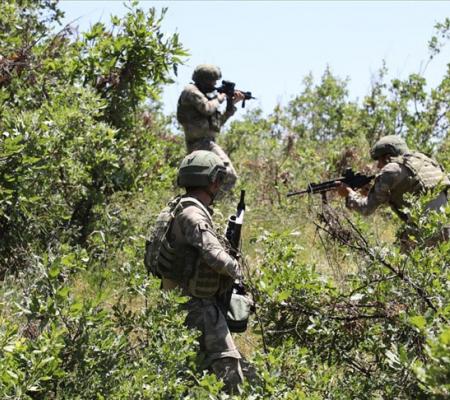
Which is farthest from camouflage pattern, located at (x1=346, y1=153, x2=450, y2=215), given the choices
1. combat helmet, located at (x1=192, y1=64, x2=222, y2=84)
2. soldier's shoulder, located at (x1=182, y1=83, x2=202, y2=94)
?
combat helmet, located at (x1=192, y1=64, x2=222, y2=84)

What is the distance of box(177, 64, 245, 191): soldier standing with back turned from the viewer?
25.7ft

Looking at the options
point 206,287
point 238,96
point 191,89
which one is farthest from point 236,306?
point 238,96

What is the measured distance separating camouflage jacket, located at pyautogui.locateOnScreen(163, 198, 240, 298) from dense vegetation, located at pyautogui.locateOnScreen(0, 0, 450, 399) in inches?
6.2

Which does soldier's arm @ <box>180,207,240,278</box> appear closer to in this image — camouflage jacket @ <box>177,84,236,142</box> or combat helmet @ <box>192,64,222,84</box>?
camouflage jacket @ <box>177,84,236,142</box>

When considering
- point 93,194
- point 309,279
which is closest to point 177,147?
point 93,194

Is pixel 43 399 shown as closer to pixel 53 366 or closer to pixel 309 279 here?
pixel 53 366

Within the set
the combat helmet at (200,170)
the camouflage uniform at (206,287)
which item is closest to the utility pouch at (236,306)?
the camouflage uniform at (206,287)

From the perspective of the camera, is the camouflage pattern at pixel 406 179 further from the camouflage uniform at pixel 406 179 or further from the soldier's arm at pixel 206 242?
the soldier's arm at pixel 206 242

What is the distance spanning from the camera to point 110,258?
7062mm

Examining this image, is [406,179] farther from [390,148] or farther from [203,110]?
[203,110]

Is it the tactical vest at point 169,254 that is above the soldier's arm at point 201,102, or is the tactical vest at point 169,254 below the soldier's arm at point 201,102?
below

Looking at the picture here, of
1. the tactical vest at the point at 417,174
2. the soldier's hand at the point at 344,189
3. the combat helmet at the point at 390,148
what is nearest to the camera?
the tactical vest at the point at 417,174

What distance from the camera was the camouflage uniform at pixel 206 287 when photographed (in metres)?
4.39

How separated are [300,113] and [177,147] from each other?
4766 millimetres
